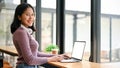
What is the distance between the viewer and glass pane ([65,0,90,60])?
132 inches

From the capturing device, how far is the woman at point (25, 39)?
6.22ft

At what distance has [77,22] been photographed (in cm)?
364

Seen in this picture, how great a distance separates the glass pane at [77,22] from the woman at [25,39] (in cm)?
138

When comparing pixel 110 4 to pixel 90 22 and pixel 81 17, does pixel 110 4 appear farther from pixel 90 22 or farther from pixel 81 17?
pixel 81 17

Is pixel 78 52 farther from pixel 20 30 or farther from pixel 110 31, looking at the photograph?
pixel 20 30

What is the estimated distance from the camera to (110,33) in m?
3.00

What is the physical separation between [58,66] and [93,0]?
3.99 ft

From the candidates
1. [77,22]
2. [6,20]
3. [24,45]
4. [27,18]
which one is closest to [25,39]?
[24,45]

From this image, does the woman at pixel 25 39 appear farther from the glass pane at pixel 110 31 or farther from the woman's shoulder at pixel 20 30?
the glass pane at pixel 110 31

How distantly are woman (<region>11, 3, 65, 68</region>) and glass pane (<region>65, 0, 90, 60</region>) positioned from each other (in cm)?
138

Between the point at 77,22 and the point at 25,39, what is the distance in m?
A: 1.86

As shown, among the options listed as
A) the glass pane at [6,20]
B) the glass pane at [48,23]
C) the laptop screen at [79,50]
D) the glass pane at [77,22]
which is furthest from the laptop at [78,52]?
the glass pane at [6,20]

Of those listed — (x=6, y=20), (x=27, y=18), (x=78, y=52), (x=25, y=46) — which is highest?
(x=6, y=20)

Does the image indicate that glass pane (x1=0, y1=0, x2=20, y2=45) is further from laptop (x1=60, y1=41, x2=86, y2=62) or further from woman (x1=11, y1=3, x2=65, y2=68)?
woman (x1=11, y1=3, x2=65, y2=68)
